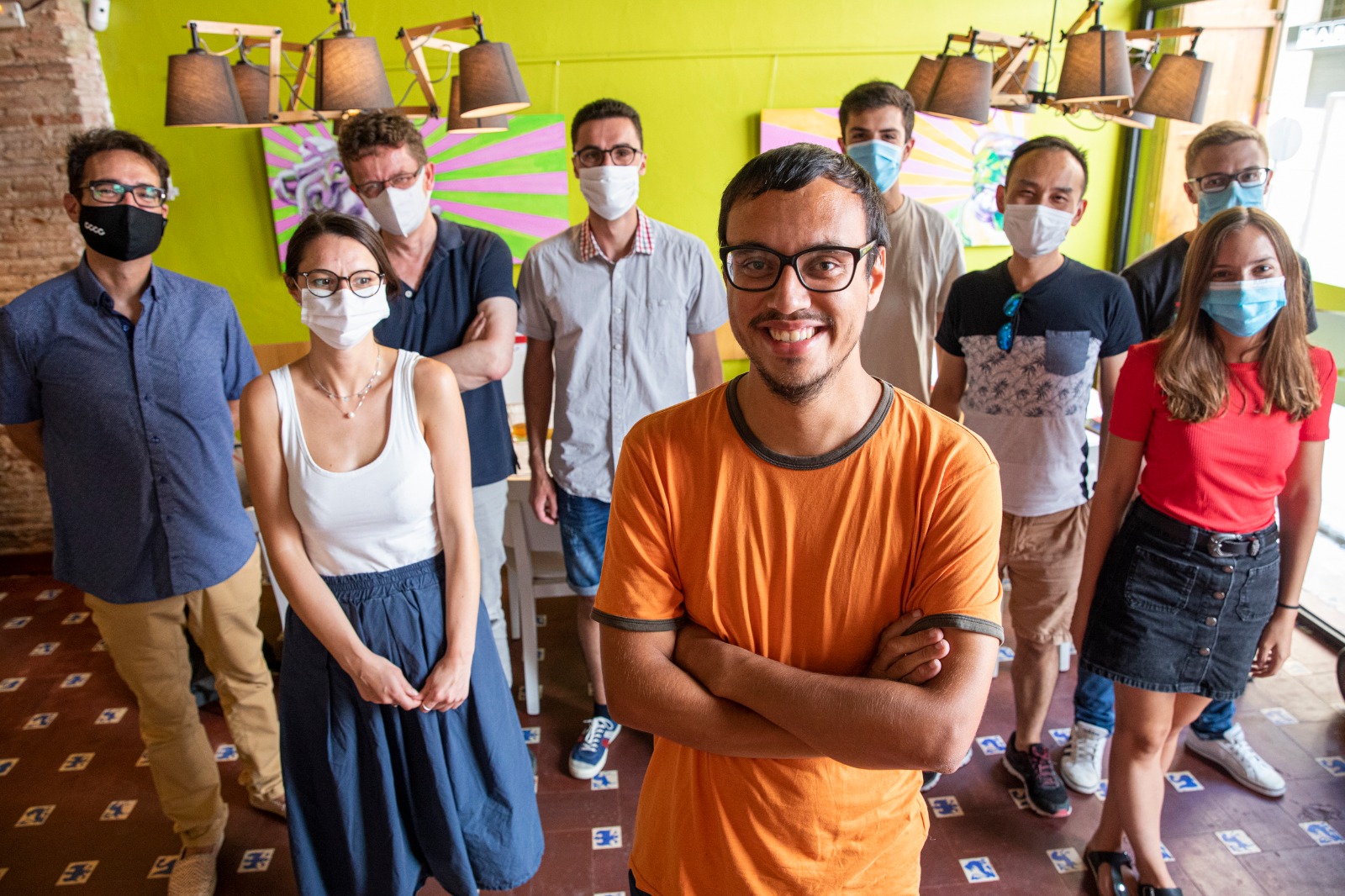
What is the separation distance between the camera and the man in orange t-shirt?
3.63 feet

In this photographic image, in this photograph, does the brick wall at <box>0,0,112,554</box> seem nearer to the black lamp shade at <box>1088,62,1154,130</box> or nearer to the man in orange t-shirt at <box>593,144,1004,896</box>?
the man in orange t-shirt at <box>593,144,1004,896</box>

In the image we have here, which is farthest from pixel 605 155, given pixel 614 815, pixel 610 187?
pixel 614 815

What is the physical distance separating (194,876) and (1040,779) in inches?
97.2

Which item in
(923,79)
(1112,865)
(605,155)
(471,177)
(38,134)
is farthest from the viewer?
(471,177)

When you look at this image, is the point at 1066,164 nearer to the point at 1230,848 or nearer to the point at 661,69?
the point at 1230,848

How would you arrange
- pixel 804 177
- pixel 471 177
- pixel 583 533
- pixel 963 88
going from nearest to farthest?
pixel 804 177 < pixel 583 533 < pixel 963 88 < pixel 471 177

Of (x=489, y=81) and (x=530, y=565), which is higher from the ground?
(x=489, y=81)

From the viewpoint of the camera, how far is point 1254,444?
6.29ft

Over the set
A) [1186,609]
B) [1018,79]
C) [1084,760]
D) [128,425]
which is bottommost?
[1084,760]

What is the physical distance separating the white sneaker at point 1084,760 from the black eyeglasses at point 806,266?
2.27m

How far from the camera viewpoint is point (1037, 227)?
7.66 feet

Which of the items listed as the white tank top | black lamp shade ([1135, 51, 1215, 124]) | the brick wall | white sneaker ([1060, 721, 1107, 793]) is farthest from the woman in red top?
the brick wall

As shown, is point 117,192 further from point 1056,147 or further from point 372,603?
point 1056,147

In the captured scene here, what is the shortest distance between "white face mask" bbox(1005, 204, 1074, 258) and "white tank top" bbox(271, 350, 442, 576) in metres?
1.64
